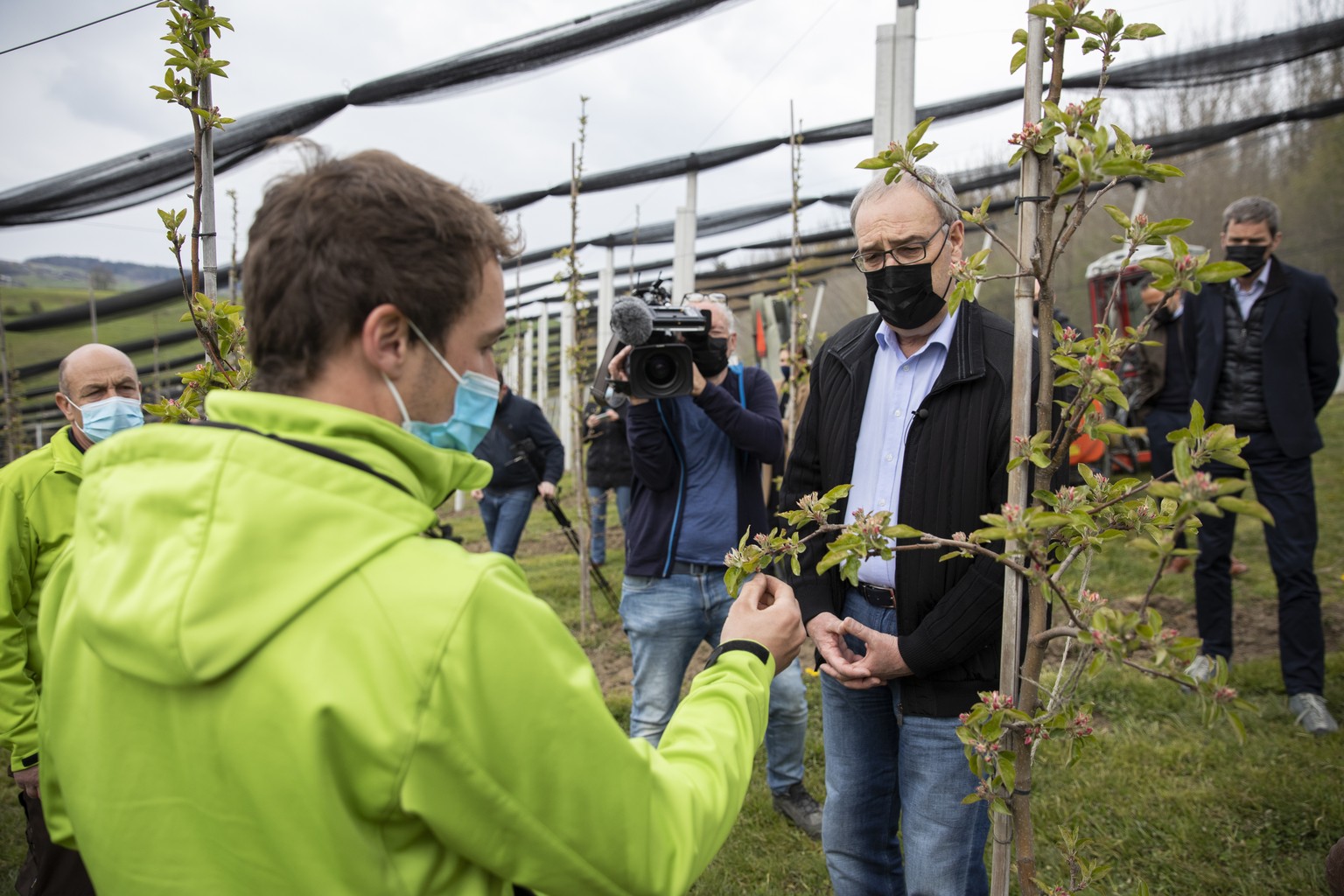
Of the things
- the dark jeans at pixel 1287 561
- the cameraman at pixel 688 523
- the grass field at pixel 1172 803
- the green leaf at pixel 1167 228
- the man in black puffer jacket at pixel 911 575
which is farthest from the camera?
the dark jeans at pixel 1287 561

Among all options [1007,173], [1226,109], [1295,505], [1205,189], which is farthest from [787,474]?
[1205,189]

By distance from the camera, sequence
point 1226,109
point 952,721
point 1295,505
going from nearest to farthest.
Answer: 1. point 952,721
2. point 1295,505
3. point 1226,109

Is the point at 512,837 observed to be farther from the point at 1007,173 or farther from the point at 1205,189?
the point at 1205,189

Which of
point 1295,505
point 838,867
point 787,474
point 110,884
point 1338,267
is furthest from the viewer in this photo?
point 1338,267

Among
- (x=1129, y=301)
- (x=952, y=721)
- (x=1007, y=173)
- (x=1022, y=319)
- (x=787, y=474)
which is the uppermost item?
(x=1007, y=173)

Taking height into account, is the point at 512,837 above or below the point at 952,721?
above

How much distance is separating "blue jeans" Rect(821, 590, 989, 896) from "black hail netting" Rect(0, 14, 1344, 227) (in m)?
3.28

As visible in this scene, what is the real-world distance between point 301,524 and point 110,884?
0.52 metres

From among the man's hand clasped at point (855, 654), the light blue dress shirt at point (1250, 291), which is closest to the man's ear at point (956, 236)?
the man's hand clasped at point (855, 654)

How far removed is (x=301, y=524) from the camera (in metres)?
0.91

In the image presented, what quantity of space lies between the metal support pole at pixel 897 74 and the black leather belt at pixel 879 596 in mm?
2734

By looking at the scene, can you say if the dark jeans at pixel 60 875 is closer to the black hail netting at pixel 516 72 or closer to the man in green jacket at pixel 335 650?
the man in green jacket at pixel 335 650

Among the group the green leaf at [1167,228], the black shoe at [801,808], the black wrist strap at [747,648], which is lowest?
the black shoe at [801,808]

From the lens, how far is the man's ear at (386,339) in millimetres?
1054
